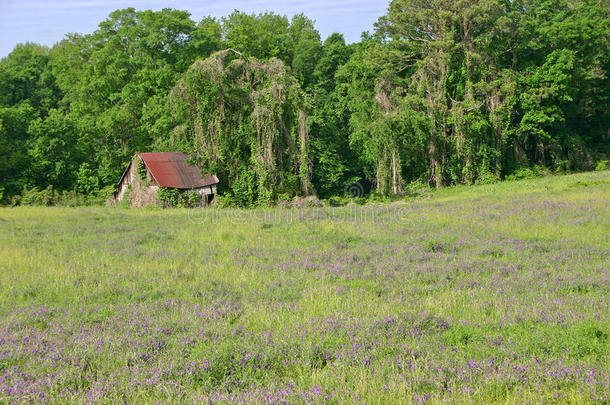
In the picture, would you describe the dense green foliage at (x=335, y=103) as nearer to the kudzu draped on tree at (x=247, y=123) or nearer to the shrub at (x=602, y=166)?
the kudzu draped on tree at (x=247, y=123)

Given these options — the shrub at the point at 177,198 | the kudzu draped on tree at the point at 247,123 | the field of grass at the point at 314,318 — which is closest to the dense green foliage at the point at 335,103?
the kudzu draped on tree at the point at 247,123

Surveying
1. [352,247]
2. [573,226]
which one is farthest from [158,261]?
[573,226]

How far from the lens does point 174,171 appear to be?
31.5 meters

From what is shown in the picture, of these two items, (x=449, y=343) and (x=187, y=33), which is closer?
(x=449, y=343)

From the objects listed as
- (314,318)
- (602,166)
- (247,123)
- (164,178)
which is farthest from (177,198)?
(602,166)

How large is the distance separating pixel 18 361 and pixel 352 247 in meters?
9.31

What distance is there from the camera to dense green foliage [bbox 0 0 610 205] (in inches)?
1243

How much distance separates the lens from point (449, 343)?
19.5 ft

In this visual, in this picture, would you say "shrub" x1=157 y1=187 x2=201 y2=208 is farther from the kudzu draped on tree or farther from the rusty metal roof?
the kudzu draped on tree

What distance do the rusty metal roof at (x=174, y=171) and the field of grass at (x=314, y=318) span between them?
52.2 ft

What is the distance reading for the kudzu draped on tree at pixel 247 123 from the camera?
3038cm

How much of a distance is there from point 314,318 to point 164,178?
25.9 m

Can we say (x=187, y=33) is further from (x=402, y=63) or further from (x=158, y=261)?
(x=158, y=261)

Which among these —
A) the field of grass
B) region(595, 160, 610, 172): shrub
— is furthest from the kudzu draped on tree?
region(595, 160, 610, 172): shrub
